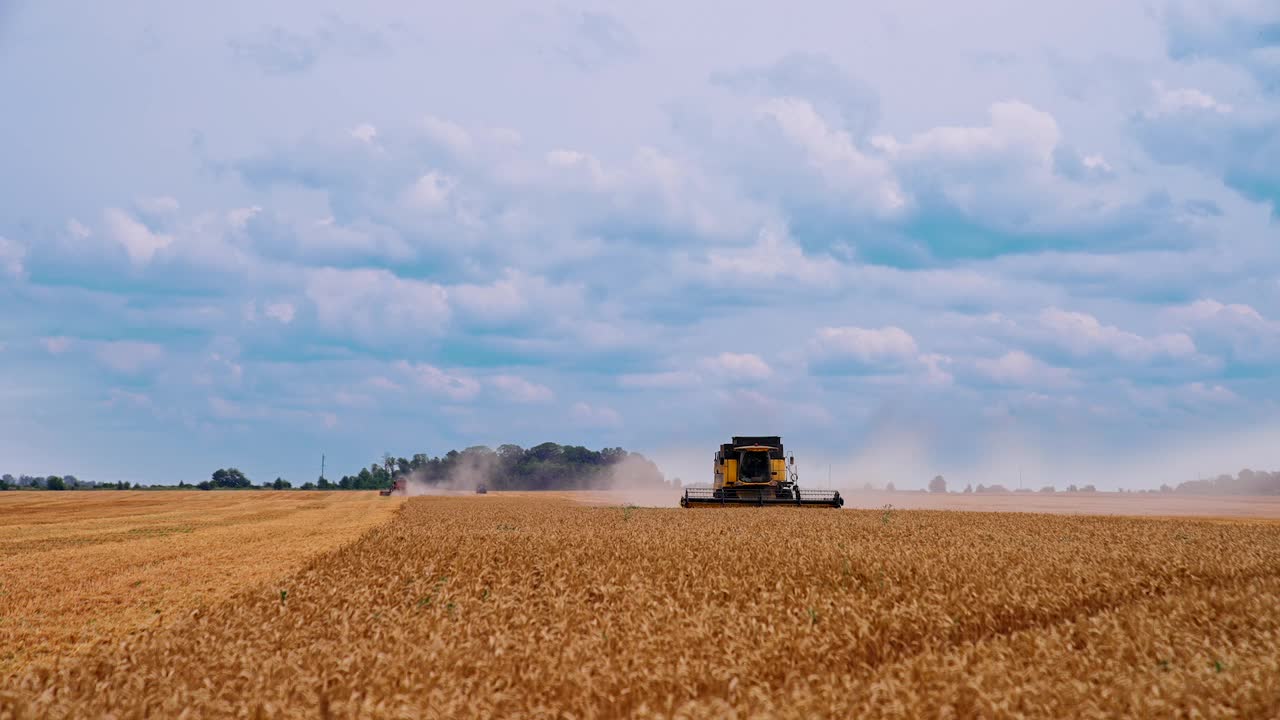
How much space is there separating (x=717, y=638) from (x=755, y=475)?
1163 inches

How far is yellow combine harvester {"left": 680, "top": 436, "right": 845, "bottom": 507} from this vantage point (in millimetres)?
36250

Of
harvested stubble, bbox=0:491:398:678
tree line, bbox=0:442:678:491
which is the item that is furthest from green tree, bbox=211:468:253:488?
harvested stubble, bbox=0:491:398:678

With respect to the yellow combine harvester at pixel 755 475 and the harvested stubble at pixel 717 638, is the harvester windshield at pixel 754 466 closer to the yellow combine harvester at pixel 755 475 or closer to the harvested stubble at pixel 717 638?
the yellow combine harvester at pixel 755 475

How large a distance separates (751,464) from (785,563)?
85.5ft

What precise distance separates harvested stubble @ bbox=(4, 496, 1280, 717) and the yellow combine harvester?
2232 centimetres

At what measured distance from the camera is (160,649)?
8.56m

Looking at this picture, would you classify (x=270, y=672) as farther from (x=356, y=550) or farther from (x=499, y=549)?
(x=356, y=550)

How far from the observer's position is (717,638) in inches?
330

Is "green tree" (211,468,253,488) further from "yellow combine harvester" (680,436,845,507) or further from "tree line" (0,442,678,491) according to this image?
"yellow combine harvester" (680,436,845,507)

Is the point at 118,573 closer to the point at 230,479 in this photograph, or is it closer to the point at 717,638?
the point at 717,638

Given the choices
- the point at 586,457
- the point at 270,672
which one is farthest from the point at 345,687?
the point at 586,457

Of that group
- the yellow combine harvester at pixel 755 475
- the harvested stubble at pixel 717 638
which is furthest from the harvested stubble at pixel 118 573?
the yellow combine harvester at pixel 755 475

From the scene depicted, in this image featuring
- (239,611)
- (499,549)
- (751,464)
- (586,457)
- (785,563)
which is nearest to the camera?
(239,611)

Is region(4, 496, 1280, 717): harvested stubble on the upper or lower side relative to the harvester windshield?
lower
